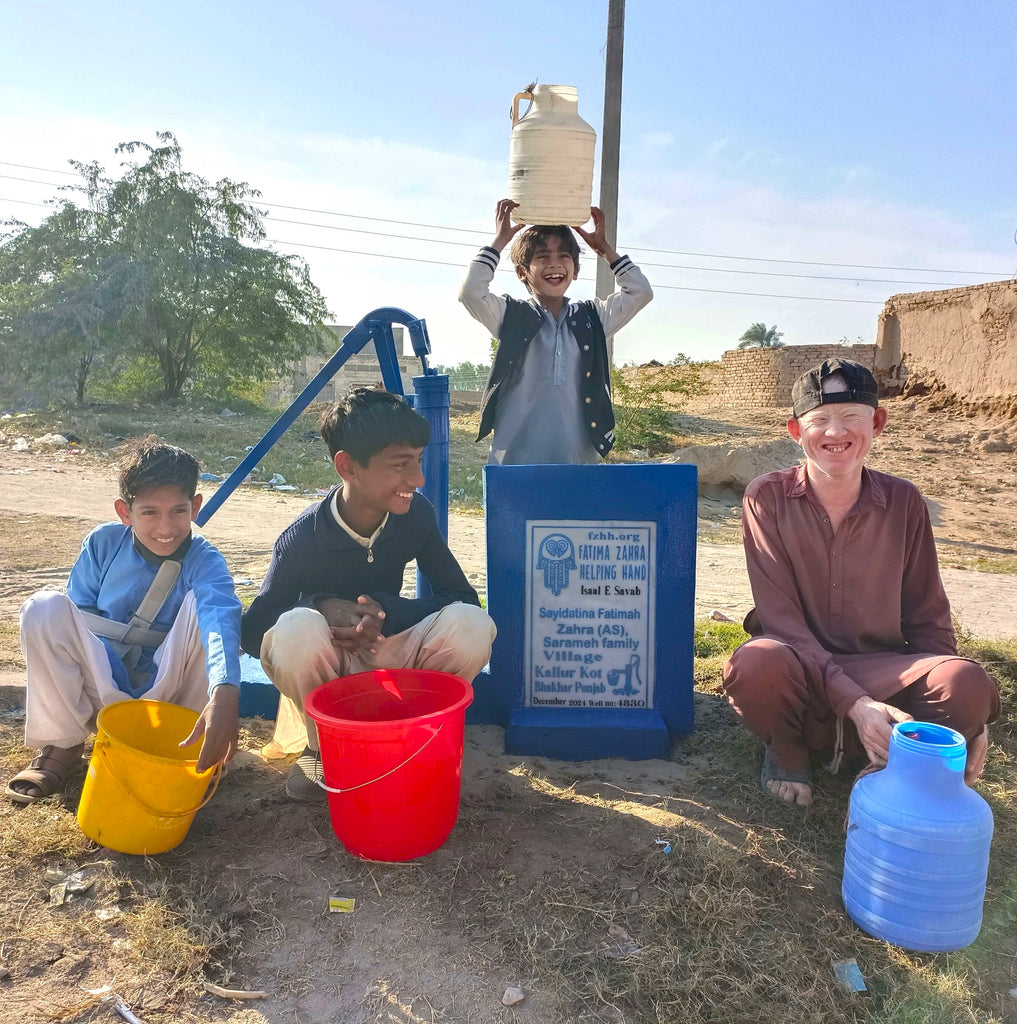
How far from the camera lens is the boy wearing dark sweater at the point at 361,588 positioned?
8.00 feet

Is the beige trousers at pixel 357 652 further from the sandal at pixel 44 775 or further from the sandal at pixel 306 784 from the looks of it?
the sandal at pixel 44 775

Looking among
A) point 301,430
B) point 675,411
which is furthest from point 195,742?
point 675,411

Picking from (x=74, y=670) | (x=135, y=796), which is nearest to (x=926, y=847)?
(x=135, y=796)

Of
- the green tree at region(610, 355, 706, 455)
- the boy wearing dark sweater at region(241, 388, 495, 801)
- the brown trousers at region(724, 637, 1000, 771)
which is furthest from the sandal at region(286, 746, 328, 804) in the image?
the green tree at region(610, 355, 706, 455)

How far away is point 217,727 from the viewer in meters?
2.14

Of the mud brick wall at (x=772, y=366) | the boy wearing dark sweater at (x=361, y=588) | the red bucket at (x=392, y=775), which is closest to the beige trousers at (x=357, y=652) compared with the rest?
the boy wearing dark sweater at (x=361, y=588)

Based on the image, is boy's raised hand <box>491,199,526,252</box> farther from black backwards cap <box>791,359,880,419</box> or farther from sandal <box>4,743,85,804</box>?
sandal <box>4,743,85,804</box>

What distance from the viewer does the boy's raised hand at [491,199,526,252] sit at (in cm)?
335

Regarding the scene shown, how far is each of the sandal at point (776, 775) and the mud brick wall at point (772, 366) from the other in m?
13.4

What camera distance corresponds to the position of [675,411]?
631 inches

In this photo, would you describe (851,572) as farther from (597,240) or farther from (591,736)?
(597,240)

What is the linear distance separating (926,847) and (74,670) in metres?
A: 2.32

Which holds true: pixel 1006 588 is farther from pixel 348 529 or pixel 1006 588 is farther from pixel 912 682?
pixel 348 529

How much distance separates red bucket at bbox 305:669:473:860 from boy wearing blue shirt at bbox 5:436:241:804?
42 centimetres
